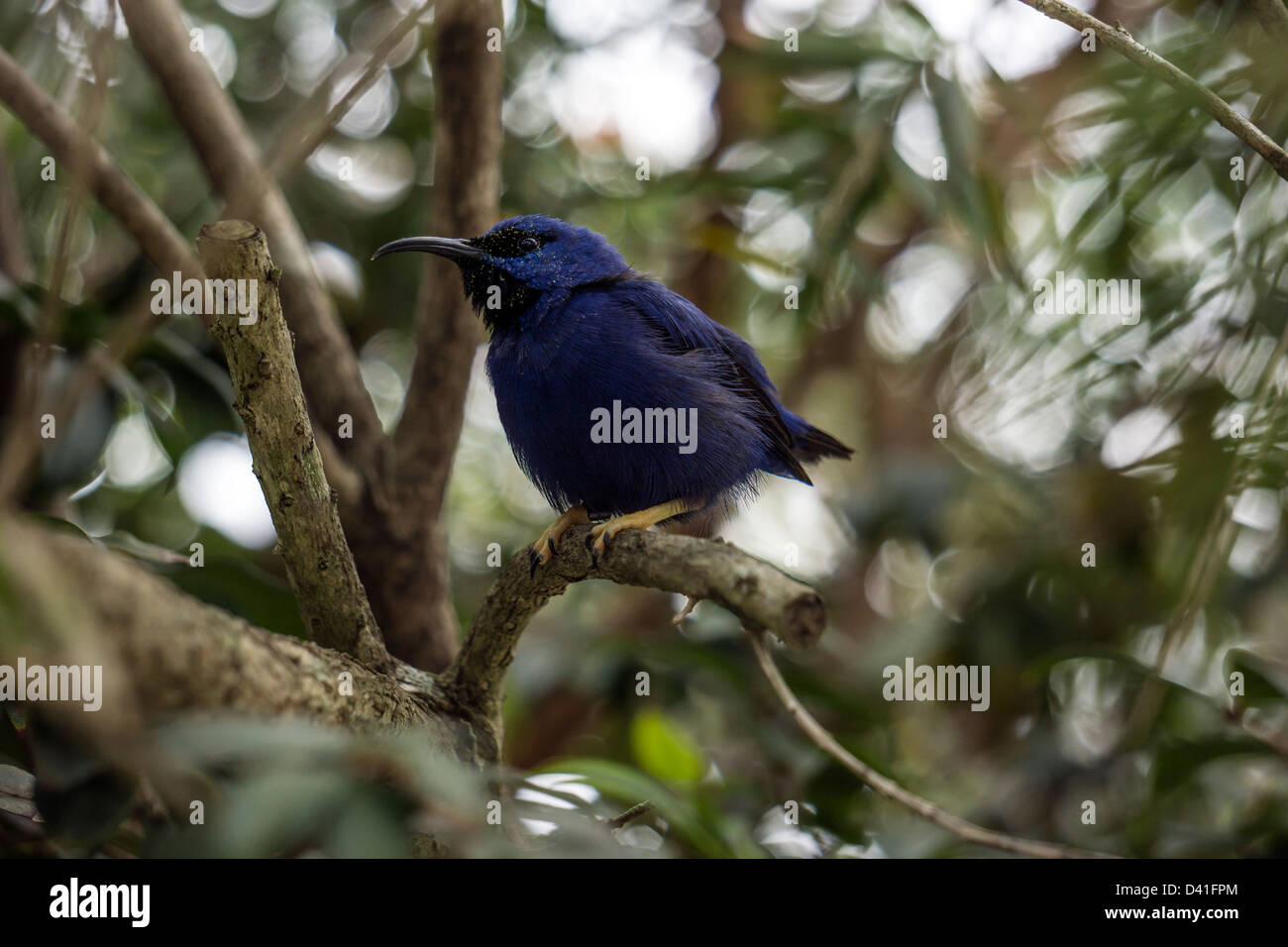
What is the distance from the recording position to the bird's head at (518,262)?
4016 millimetres

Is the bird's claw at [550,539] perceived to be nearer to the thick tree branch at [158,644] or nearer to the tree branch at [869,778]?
the thick tree branch at [158,644]

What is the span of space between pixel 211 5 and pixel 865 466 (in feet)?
15.4

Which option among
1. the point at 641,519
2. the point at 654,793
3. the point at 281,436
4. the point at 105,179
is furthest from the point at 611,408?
the point at 105,179

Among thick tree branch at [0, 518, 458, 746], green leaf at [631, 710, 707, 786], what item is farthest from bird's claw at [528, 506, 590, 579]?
green leaf at [631, 710, 707, 786]

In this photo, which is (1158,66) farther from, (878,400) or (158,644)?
(878,400)

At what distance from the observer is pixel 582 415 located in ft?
12.1

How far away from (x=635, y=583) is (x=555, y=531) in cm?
78

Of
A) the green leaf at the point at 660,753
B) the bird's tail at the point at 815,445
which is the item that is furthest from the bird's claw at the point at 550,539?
the green leaf at the point at 660,753

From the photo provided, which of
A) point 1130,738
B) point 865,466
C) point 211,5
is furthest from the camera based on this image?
point 865,466

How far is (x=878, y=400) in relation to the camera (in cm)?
741

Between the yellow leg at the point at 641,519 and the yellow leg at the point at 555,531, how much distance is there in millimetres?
143

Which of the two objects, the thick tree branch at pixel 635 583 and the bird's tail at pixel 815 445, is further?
the bird's tail at pixel 815 445
